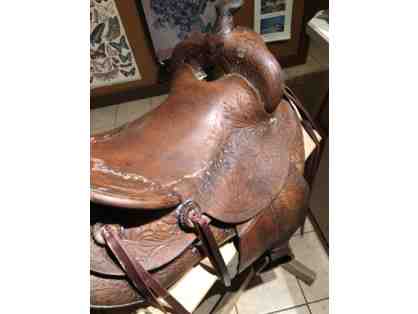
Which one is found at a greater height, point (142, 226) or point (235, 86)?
point (235, 86)

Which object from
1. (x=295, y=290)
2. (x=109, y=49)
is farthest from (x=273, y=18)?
(x=295, y=290)

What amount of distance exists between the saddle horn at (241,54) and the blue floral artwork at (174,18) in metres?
0.93

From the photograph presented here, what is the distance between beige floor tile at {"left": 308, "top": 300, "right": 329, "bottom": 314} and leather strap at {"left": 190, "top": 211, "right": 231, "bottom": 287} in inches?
27.8

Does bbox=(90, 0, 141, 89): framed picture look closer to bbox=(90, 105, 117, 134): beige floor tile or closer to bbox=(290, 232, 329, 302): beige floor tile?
bbox=(90, 105, 117, 134): beige floor tile

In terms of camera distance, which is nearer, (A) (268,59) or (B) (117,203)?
(B) (117,203)

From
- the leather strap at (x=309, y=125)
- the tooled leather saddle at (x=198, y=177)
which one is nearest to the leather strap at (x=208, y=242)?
the tooled leather saddle at (x=198, y=177)

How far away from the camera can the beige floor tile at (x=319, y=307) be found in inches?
46.5

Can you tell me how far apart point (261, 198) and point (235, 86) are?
30 centimetres

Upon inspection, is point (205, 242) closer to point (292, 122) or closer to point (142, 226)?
point (142, 226)

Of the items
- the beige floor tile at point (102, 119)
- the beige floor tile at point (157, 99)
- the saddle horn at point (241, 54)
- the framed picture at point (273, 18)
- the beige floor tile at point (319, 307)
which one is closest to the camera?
the saddle horn at point (241, 54)

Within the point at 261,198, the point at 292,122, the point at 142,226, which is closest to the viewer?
the point at 142,226

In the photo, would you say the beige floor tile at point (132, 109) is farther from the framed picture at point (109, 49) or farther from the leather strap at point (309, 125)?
the leather strap at point (309, 125)
